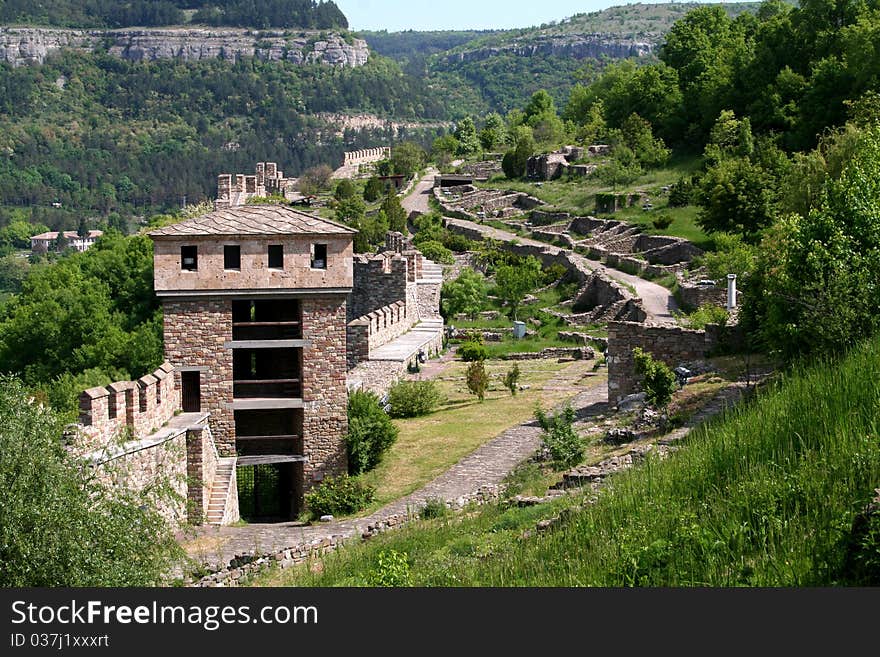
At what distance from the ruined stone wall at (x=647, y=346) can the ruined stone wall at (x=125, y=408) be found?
686 cm

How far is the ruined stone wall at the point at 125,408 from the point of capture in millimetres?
15414

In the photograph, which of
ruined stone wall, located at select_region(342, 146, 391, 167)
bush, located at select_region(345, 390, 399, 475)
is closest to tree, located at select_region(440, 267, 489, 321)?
bush, located at select_region(345, 390, 399, 475)

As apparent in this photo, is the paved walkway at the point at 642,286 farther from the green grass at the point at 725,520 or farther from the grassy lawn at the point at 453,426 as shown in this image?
the green grass at the point at 725,520

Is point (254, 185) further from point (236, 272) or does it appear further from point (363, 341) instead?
point (236, 272)

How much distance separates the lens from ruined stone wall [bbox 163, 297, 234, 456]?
65.9 ft

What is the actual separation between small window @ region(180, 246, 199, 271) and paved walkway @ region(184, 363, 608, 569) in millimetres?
4275

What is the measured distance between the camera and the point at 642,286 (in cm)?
3616

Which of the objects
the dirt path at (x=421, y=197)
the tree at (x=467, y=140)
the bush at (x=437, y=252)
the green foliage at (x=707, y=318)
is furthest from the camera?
the tree at (x=467, y=140)

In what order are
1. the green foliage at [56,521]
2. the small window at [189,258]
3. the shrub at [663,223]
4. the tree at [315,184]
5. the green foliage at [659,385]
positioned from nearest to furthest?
the green foliage at [56,521] < the green foliage at [659,385] < the small window at [189,258] < the shrub at [663,223] < the tree at [315,184]

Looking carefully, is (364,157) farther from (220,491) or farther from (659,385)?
(659,385)

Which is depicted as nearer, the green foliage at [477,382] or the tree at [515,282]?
the green foliage at [477,382]

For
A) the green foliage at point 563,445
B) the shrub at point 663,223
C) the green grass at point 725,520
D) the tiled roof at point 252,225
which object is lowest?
the shrub at point 663,223

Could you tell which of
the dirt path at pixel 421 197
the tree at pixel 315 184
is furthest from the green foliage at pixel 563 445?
the tree at pixel 315 184

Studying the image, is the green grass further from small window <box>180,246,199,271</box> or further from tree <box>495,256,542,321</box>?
tree <box>495,256,542,321</box>
